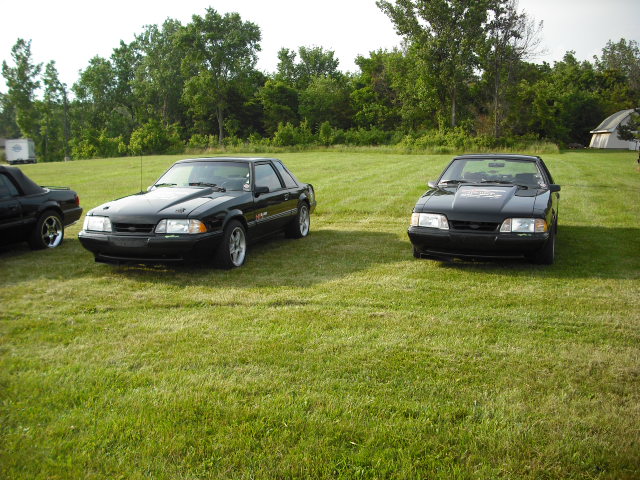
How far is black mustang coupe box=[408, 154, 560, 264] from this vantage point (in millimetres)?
6676

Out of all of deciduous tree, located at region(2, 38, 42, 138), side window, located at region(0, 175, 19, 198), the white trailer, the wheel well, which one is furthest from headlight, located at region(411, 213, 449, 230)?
deciduous tree, located at region(2, 38, 42, 138)

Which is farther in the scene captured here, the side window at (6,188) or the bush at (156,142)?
the bush at (156,142)

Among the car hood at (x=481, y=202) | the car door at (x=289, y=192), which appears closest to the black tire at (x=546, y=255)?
the car hood at (x=481, y=202)

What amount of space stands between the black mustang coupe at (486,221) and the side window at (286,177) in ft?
8.33

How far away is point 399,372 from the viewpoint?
3.79 meters

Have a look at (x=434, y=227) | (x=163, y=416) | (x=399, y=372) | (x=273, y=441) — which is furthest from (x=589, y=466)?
(x=434, y=227)

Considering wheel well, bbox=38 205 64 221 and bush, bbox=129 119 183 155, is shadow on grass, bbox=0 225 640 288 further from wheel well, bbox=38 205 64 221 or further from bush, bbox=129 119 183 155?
bush, bbox=129 119 183 155

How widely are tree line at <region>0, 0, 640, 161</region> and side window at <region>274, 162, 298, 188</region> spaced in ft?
121

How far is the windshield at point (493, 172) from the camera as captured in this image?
807 cm

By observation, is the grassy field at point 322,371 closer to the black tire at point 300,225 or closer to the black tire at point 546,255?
the black tire at point 546,255

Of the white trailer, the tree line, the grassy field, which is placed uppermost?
the tree line

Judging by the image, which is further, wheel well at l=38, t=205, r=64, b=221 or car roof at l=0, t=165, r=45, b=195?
wheel well at l=38, t=205, r=64, b=221

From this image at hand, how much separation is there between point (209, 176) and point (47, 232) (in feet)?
9.57

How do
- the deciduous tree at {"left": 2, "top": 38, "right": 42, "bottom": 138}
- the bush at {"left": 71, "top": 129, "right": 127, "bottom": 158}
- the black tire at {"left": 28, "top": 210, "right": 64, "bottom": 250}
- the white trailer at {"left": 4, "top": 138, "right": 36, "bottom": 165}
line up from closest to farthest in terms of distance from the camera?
the black tire at {"left": 28, "top": 210, "right": 64, "bottom": 250} → the bush at {"left": 71, "top": 129, "right": 127, "bottom": 158} → the white trailer at {"left": 4, "top": 138, "right": 36, "bottom": 165} → the deciduous tree at {"left": 2, "top": 38, "right": 42, "bottom": 138}
